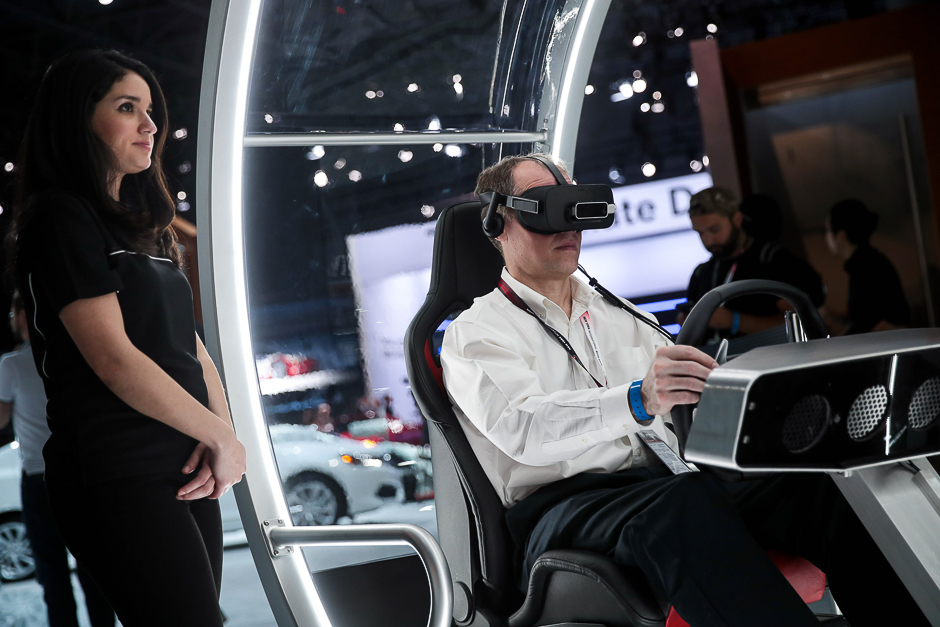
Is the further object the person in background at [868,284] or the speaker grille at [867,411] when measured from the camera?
the person in background at [868,284]

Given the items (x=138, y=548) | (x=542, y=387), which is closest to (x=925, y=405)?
(x=542, y=387)

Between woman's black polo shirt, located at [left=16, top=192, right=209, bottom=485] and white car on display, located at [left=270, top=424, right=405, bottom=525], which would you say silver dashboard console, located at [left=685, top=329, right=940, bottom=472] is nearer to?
woman's black polo shirt, located at [left=16, top=192, right=209, bottom=485]

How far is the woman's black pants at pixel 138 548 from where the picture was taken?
1506mm

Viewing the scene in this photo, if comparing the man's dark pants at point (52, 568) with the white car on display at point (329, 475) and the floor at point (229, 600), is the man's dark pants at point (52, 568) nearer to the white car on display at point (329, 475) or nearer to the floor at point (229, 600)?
the floor at point (229, 600)

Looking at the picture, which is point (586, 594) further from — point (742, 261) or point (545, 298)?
point (742, 261)

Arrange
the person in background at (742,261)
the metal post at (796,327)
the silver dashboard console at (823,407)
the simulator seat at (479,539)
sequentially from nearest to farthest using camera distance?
the silver dashboard console at (823,407) < the metal post at (796,327) < the simulator seat at (479,539) < the person in background at (742,261)

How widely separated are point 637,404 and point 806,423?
1.43 ft

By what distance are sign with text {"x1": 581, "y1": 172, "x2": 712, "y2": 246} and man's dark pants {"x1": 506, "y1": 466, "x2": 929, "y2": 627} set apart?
5.30 m

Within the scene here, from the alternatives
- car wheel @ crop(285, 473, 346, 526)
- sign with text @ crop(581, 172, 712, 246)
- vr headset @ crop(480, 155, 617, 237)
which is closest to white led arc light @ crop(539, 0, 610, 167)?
vr headset @ crop(480, 155, 617, 237)

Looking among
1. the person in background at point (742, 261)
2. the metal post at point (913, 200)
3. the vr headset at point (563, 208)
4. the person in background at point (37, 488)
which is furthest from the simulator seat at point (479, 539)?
the metal post at point (913, 200)

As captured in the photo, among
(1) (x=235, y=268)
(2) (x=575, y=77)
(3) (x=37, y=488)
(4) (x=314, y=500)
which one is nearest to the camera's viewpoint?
(3) (x=37, y=488)

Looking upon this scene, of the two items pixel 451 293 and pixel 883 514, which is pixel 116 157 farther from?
pixel 883 514

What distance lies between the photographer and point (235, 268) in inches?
82.0

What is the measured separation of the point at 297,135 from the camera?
2250 mm
